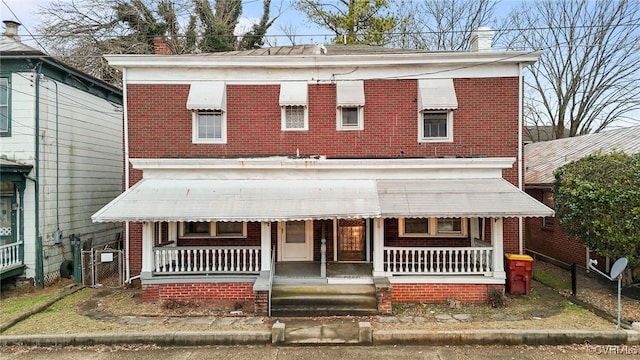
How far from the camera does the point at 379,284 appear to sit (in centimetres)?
902

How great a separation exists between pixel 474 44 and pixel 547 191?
658 cm

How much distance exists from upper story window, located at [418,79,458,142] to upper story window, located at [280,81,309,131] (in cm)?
364

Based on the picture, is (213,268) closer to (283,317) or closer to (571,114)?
(283,317)

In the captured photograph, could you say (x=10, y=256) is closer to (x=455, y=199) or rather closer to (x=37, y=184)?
(x=37, y=184)

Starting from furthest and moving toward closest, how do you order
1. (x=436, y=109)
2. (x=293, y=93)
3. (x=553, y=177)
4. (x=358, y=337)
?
(x=553, y=177) → (x=293, y=93) → (x=436, y=109) → (x=358, y=337)

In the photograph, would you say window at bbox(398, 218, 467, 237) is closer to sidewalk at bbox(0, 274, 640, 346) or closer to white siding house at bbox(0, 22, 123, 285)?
sidewalk at bbox(0, 274, 640, 346)

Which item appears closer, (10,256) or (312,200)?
(312,200)

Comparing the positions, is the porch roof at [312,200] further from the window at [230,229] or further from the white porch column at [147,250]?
the window at [230,229]

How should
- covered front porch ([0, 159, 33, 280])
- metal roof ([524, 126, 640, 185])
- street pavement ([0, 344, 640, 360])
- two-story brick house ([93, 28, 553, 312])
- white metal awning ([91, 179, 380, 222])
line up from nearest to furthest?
street pavement ([0, 344, 640, 360]) < white metal awning ([91, 179, 380, 222]) < two-story brick house ([93, 28, 553, 312]) < covered front porch ([0, 159, 33, 280]) < metal roof ([524, 126, 640, 185])

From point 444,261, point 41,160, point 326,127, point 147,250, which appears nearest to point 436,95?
point 326,127

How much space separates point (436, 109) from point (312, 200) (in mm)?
4976

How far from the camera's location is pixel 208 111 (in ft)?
38.9

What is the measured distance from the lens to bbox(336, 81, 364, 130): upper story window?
454 inches

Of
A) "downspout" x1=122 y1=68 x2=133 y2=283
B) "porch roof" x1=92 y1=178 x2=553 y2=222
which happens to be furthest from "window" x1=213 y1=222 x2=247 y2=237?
"downspout" x1=122 y1=68 x2=133 y2=283
